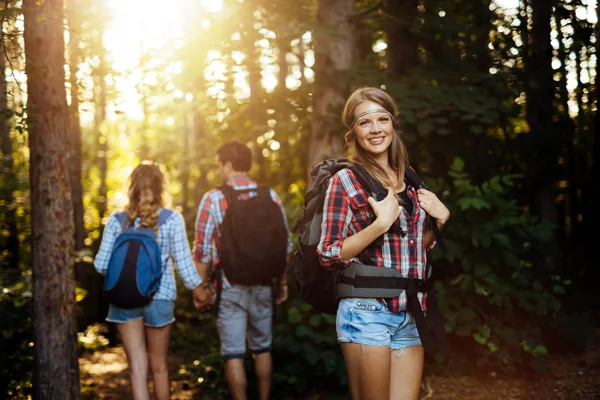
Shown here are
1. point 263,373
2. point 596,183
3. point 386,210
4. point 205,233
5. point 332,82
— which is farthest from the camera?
point 596,183

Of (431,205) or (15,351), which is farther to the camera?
(15,351)

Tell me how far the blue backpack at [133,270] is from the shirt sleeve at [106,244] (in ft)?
0.26

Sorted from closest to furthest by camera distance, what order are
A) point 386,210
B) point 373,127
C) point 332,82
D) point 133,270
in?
1. point 386,210
2. point 373,127
3. point 133,270
4. point 332,82

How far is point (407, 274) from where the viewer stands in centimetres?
292

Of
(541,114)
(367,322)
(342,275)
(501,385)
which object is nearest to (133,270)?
(342,275)

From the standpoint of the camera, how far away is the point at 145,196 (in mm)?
4883

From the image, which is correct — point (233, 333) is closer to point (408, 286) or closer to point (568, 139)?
point (408, 286)

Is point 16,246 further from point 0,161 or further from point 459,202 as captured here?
point 459,202

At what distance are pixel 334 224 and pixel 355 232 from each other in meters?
0.13

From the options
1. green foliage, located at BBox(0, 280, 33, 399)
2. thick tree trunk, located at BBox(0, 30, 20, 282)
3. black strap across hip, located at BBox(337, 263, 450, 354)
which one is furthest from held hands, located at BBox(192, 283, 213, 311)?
thick tree trunk, located at BBox(0, 30, 20, 282)

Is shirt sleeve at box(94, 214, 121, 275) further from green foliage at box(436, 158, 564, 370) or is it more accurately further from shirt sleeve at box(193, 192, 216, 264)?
green foliage at box(436, 158, 564, 370)

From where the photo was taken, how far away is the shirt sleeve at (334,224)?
2.84m

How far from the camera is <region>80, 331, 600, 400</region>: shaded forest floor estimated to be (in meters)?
6.04

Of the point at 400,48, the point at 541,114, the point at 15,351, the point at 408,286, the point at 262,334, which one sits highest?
the point at 400,48
